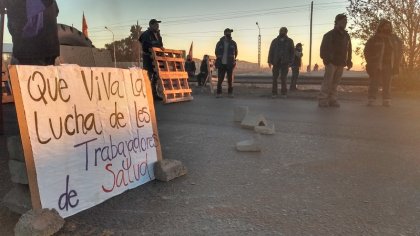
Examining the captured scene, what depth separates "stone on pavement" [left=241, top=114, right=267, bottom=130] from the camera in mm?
7027

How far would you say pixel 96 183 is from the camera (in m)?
3.55

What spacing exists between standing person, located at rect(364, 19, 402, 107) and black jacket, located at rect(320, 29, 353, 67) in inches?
26.7

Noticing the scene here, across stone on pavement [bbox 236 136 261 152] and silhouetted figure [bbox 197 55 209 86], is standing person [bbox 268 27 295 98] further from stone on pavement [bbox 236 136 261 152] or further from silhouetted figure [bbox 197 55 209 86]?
stone on pavement [bbox 236 136 261 152]

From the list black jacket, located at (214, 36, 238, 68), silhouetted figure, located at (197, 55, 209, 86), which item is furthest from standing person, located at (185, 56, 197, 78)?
black jacket, located at (214, 36, 238, 68)

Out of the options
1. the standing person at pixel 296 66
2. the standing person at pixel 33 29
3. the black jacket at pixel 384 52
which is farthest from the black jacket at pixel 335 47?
the standing person at pixel 33 29

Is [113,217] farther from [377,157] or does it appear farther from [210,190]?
[377,157]

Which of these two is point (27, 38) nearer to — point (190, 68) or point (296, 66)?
point (296, 66)

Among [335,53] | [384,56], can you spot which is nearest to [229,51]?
[335,53]

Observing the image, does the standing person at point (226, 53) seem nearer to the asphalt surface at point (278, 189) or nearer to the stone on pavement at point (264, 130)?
the asphalt surface at point (278, 189)

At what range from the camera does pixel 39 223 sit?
288 cm

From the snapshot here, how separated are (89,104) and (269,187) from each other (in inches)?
68.1

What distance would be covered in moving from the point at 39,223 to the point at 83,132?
850 mm

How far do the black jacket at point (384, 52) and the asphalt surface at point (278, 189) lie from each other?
357 centimetres

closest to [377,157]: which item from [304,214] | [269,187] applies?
[269,187]
